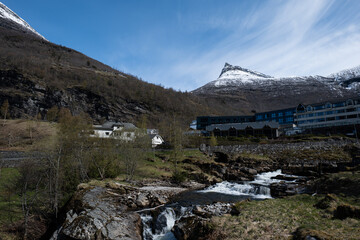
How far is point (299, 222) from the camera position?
40.7ft

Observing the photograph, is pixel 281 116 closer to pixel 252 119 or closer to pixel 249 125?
pixel 252 119

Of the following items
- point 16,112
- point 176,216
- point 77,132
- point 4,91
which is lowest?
point 176,216

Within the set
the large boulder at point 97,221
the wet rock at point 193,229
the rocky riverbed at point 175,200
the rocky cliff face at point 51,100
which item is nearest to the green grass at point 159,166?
the rocky riverbed at point 175,200

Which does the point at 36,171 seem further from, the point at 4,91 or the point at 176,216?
the point at 4,91

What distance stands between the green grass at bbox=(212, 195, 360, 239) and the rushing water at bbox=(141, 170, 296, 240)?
5.05 meters

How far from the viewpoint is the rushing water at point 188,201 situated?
1670 centimetres

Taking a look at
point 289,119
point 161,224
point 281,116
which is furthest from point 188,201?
point 281,116

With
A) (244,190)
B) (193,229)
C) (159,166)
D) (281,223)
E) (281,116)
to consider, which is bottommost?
(244,190)

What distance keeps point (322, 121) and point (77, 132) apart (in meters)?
99.3

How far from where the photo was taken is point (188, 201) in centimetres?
2403

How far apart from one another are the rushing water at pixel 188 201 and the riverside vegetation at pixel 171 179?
12.3 ft

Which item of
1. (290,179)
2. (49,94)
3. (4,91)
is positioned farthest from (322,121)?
(4,91)

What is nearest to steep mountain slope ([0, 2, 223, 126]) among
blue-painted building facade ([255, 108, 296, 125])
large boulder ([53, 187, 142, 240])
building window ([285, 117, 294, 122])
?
blue-painted building facade ([255, 108, 296, 125])

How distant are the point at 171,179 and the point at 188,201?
1075 cm
